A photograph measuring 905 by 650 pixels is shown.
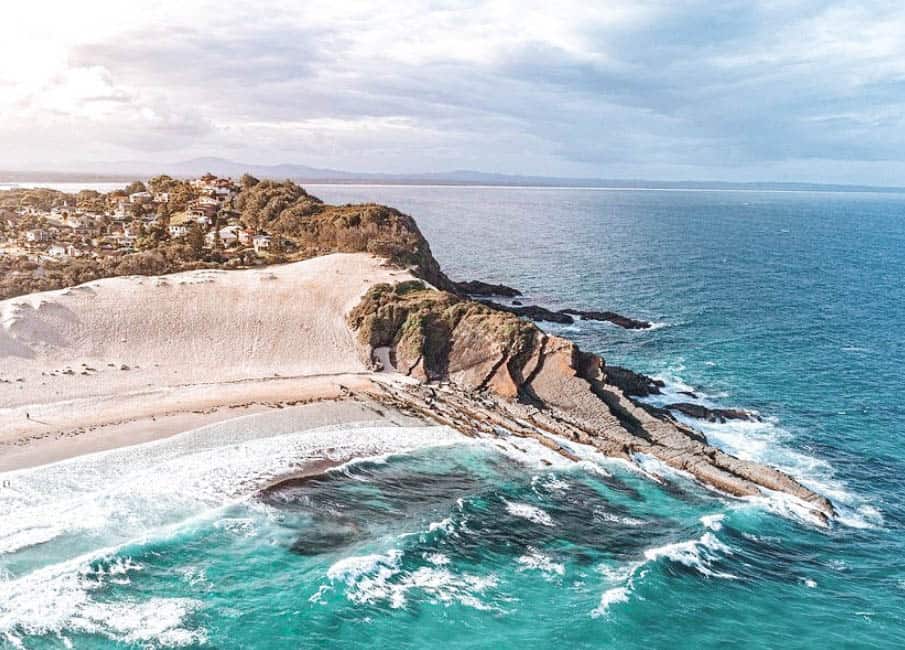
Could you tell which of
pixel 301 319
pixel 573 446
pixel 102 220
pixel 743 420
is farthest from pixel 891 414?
pixel 102 220

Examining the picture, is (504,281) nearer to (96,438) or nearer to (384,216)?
(384,216)

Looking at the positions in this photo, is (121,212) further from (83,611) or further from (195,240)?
(83,611)

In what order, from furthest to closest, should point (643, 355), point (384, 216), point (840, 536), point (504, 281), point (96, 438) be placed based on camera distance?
point (504, 281), point (384, 216), point (643, 355), point (96, 438), point (840, 536)

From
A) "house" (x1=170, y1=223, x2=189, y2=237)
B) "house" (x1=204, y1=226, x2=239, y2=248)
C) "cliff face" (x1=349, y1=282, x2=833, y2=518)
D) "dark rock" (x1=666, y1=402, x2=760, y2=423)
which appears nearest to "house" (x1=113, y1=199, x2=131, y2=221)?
"house" (x1=170, y1=223, x2=189, y2=237)

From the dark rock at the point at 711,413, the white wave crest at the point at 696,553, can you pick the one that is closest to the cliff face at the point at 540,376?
the dark rock at the point at 711,413

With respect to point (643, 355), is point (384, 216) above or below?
above

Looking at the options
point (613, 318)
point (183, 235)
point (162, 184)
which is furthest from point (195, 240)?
point (613, 318)

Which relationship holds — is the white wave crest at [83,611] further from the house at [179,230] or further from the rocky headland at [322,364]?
the house at [179,230]
